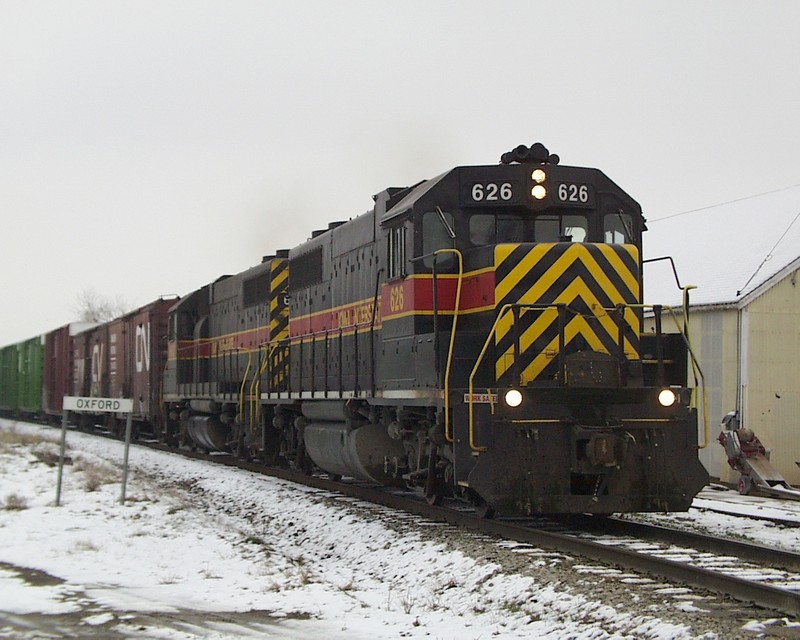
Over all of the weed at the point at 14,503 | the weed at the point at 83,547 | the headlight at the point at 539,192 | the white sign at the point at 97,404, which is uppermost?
the headlight at the point at 539,192

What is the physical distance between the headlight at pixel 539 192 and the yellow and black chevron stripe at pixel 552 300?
2.11 ft

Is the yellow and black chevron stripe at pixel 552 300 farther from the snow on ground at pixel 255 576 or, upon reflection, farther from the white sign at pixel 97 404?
the white sign at pixel 97 404

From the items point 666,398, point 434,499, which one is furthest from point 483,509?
point 666,398

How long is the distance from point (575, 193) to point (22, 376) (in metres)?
41.8

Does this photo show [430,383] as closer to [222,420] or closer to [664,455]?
[664,455]

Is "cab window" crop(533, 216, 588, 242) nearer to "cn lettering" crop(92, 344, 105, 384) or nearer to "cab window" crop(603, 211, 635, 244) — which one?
"cab window" crop(603, 211, 635, 244)

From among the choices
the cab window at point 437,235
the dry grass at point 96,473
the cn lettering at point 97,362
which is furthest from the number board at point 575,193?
the cn lettering at point 97,362

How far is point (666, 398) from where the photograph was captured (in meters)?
10.4

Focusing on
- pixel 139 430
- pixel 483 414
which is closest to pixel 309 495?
A: pixel 483 414

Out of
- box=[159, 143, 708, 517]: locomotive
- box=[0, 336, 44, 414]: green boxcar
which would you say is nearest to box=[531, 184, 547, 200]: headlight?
box=[159, 143, 708, 517]: locomotive

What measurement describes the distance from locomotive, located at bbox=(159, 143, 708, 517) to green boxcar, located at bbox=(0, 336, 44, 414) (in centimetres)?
3337

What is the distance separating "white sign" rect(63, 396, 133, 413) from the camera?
1396 cm

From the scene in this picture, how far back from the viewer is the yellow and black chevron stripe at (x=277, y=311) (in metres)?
18.6

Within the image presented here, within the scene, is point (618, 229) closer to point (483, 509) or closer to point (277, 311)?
point (483, 509)
